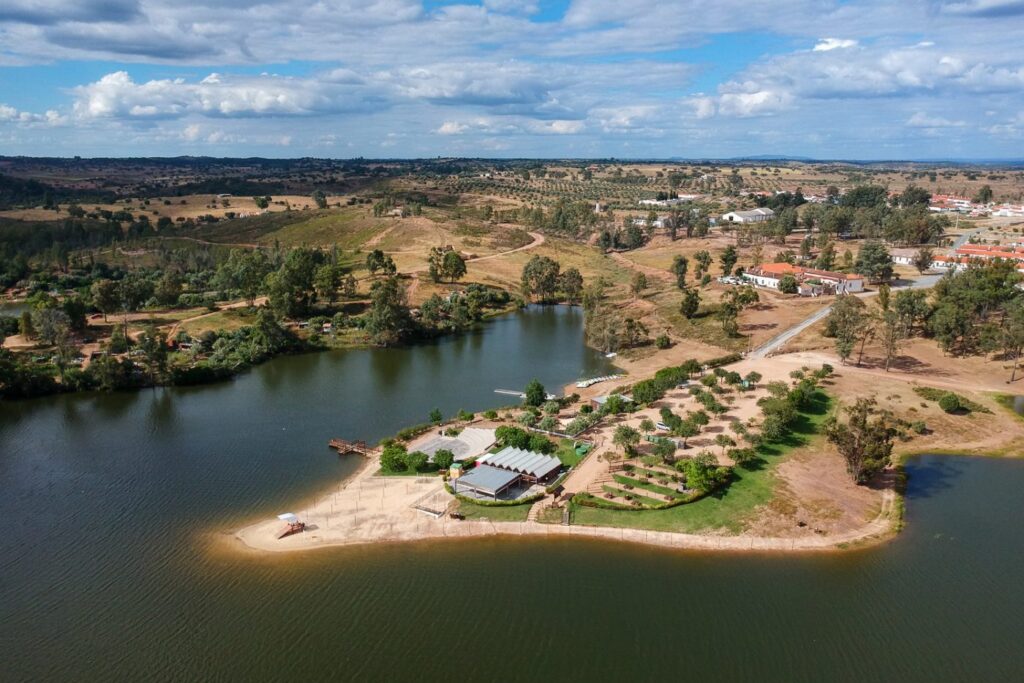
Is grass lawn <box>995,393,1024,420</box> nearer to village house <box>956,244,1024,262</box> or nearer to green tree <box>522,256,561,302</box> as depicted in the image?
village house <box>956,244,1024,262</box>

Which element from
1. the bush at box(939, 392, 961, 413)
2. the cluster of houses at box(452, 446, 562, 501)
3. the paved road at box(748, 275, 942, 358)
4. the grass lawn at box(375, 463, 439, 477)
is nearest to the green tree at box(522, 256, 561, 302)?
the paved road at box(748, 275, 942, 358)

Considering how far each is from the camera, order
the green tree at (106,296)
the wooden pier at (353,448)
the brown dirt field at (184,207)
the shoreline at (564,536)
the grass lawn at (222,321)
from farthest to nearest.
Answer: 1. the brown dirt field at (184,207)
2. the green tree at (106,296)
3. the grass lawn at (222,321)
4. the wooden pier at (353,448)
5. the shoreline at (564,536)

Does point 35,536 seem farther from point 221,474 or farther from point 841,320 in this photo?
point 841,320

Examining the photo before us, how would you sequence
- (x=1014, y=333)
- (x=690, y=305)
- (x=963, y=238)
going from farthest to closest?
(x=963, y=238) < (x=690, y=305) < (x=1014, y=333)

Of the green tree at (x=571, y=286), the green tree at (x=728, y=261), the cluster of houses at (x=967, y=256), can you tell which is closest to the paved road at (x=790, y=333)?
the cluster of houses at (x=967, y=256)

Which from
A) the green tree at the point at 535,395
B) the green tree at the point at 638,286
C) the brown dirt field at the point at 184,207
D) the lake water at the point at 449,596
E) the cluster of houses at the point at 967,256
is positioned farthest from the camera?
the brown dirt field at the point at 184,207

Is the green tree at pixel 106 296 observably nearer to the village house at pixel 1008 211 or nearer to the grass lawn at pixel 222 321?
the grass lawn at pixel 222 321

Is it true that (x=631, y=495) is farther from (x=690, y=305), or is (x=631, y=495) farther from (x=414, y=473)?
(x=690, y=305)

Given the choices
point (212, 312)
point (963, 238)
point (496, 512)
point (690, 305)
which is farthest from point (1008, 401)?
point (212, 312)
